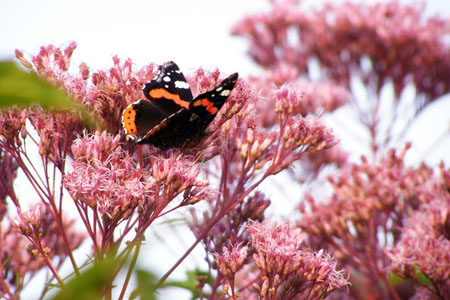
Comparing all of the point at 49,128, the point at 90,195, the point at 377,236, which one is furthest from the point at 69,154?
the point at 377,236

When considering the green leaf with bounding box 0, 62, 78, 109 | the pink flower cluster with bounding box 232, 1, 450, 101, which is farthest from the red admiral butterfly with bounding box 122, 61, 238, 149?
the pink flower cluster with bounding box 232, 1, 450, 101

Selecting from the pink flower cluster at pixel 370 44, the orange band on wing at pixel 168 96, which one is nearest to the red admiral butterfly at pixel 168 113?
the orange band on wing at pixel 168 96

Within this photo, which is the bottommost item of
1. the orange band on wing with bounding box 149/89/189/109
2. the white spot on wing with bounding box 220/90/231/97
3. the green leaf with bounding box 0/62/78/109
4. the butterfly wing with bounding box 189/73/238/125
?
the green leaf with bounding box 0/62/78/109

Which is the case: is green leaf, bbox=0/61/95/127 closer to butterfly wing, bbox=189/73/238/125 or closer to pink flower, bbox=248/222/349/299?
butterfly wing, bbox=189/73/238/125

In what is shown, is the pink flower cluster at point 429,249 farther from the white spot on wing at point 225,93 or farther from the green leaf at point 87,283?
the green leaf at point 87,283

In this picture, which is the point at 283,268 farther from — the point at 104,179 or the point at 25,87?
the point at 25,87

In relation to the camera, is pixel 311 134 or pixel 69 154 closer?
pixel 69 154

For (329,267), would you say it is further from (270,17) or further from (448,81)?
(270,17)

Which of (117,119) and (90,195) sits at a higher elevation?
(117,119)
